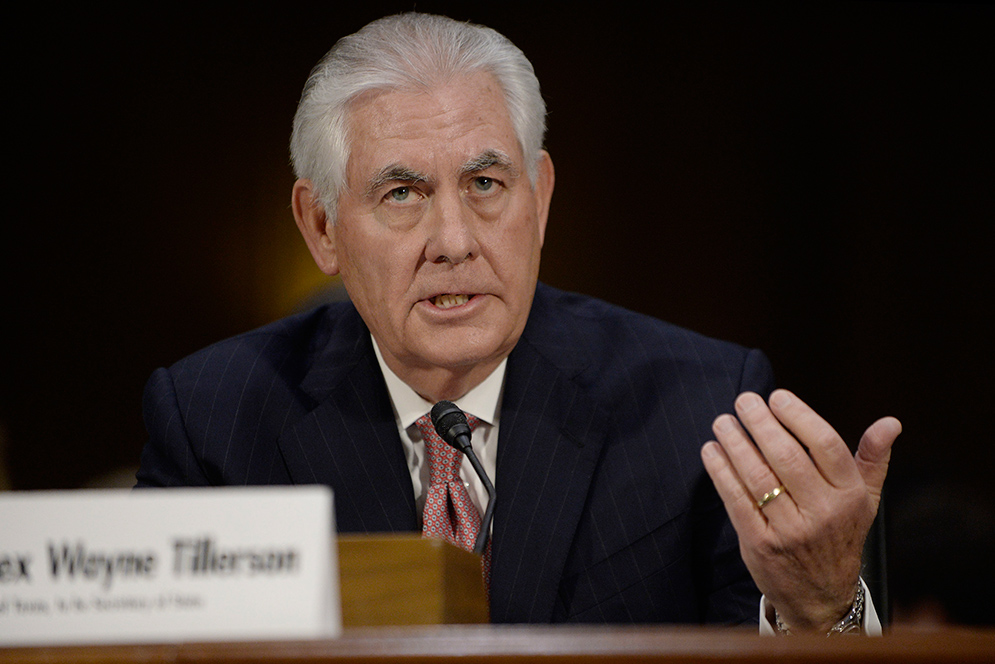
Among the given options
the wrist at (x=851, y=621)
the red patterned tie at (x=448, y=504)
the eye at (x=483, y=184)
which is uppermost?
the eye at (x=483, y=184)

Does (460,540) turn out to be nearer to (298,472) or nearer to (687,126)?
(298,472)

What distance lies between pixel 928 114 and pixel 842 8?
450 mm

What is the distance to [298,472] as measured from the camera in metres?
1.60

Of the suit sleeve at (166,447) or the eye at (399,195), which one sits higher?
the eye at (399,195)

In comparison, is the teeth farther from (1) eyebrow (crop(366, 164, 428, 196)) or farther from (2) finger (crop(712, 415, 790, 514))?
(2) finger (crop(712, 415, 790, 514))

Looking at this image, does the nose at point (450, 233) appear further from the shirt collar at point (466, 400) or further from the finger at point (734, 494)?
the finger at point (734, 494)

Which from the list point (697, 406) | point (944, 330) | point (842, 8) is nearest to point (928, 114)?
point (842, 8)

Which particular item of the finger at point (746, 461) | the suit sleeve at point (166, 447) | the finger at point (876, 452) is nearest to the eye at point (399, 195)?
the suit sleeve at point (166, 447)

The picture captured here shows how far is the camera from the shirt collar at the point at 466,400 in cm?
169

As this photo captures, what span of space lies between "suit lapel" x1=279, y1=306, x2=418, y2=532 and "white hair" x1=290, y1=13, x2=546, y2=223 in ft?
0.95

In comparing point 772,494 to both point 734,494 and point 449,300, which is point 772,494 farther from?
point 449,300

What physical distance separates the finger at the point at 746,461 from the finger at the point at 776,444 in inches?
0.6

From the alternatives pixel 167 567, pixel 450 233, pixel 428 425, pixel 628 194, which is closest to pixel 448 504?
pixel 428 425

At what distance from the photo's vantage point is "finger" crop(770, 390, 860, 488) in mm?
1154
